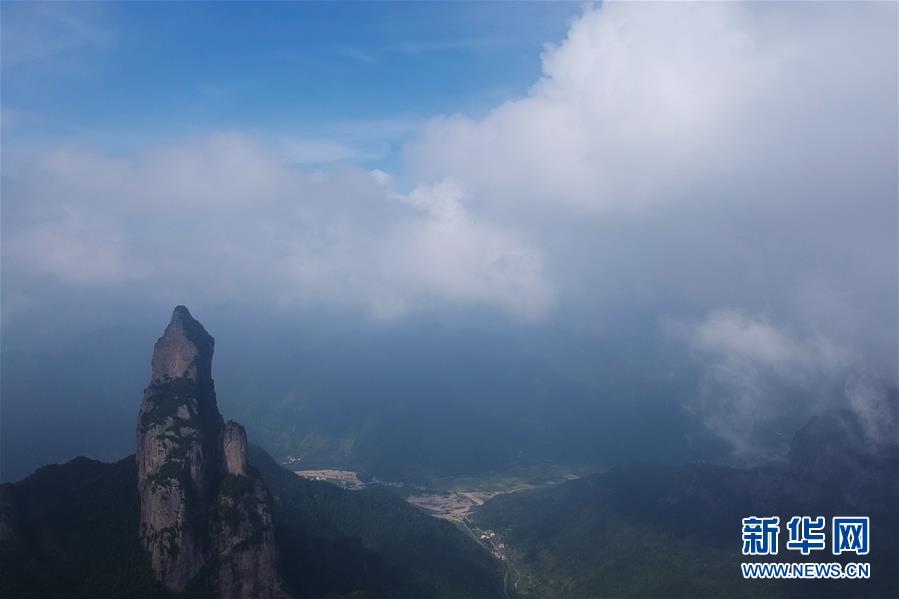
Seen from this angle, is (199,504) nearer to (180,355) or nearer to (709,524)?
(180,355)

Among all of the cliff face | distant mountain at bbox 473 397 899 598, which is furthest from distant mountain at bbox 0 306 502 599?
distant mountain at bbox 473 397 899 598

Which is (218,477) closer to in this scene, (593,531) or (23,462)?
(593,531)

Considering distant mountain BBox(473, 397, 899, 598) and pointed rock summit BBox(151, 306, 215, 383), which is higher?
pointed rock summit BBox(151, 306, 215, 383)

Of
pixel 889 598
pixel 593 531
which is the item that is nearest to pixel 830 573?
pixel 889 598

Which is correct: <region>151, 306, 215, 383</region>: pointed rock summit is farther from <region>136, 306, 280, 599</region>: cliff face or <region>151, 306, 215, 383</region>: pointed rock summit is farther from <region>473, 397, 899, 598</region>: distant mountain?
<region>473, 397, 899, 598</region>: distant mountain

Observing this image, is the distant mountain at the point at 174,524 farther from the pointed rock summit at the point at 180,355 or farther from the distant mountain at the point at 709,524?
the distant mountain at the point at 709,524
